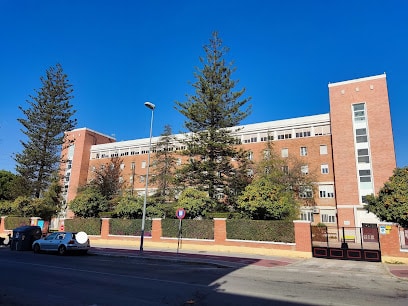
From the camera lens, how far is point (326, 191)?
42.5m

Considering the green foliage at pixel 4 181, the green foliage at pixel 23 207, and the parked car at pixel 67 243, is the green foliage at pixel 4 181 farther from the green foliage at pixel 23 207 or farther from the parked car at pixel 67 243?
the parked car at pixel 67 243

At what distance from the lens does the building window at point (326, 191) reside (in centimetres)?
4212

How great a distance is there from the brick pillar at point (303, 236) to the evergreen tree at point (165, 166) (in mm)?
24025

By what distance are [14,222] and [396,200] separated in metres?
35.1

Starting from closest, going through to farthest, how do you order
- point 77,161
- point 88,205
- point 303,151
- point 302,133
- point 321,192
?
point 88,205 < point 321,192 < point 303,151 < point 302,133 < point 77,161

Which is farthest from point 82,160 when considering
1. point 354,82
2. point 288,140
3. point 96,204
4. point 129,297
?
point 129,297

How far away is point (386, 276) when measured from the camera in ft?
40.3

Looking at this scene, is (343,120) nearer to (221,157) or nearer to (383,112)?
(383,112)

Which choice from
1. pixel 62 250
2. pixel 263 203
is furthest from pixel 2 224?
pixel 263 203

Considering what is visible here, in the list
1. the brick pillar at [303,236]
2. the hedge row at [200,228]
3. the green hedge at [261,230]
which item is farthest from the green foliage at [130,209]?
the brick pillar at [303,236]

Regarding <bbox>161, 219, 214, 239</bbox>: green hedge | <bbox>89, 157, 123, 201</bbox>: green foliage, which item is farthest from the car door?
<bbox>89, 157, 123, 201</bbox>: green foliage

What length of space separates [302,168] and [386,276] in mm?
33398

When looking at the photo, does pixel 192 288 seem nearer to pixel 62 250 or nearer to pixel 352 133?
pixel 62 250

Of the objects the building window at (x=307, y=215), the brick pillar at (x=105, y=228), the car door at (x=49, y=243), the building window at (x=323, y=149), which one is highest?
the building window at (x=323, y=149)
